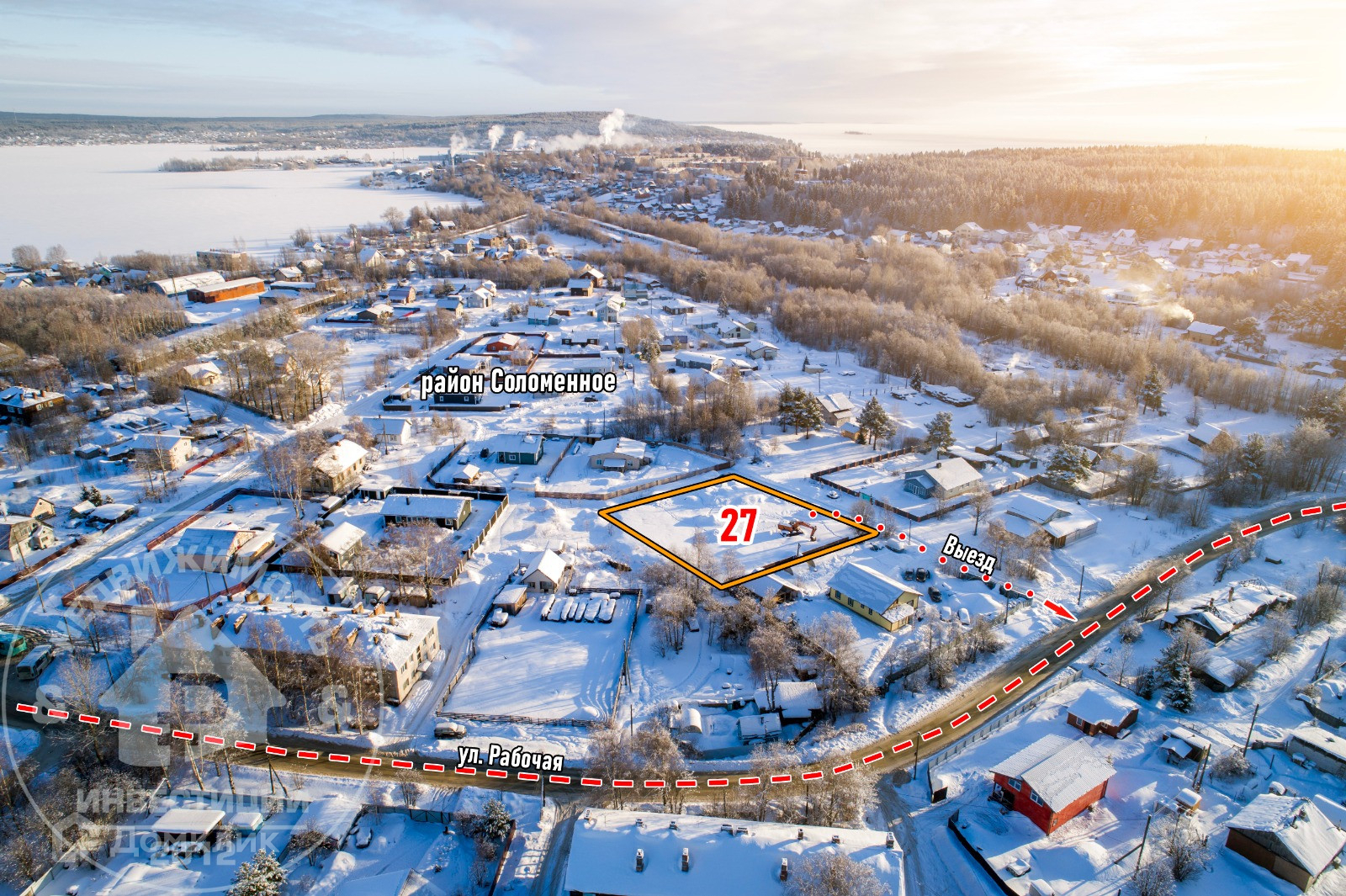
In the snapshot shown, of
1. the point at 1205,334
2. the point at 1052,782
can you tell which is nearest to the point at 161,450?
the point at 1052,782

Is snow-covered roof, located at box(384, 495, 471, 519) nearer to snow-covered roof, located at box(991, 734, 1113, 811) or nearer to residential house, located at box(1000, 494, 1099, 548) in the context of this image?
snow-covered roof, located at box(991, 734, 1113, 811)

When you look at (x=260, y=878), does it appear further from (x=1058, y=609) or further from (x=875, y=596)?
(x=1058, y=609)

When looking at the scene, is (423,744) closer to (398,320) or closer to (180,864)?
(180,864)

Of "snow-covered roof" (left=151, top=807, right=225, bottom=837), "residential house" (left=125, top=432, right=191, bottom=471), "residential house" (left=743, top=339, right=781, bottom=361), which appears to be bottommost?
"snow-covered roof" (left=151, top=807, right=225, bottom=837)

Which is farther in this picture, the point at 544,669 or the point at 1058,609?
the point at 1058,609

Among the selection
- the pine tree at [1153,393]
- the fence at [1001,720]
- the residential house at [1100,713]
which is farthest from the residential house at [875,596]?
the pine tree at [1153,393]

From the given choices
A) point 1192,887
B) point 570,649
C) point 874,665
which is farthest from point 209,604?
point 1192,887

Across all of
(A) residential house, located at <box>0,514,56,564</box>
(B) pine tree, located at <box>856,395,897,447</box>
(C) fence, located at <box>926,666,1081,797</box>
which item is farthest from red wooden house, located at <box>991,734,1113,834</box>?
(A) residential house, located at <box>0,514,56,564</box>
